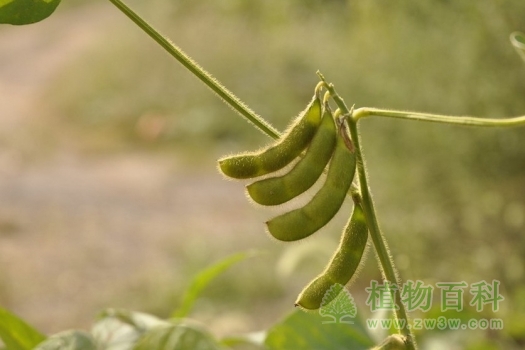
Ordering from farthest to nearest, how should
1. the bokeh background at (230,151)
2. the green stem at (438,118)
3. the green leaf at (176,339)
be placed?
the bokeh background at (230,151)
the green leaf at (176,339)
the green stem at (438,118)

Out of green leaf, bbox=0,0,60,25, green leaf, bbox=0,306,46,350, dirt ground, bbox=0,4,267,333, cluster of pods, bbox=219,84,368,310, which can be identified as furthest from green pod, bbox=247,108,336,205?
dirt ground, bbox=0,4,267,333

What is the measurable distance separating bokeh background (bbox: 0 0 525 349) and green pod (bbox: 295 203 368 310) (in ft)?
1.53

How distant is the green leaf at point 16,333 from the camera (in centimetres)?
58

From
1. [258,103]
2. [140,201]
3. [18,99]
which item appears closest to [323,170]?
[140,201]

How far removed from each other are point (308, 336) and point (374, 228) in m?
0.27

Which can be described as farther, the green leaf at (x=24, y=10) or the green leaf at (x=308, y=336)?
the green leaf at (x=308, y=336)

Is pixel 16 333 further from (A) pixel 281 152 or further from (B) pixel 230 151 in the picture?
(B) pixel 230 151

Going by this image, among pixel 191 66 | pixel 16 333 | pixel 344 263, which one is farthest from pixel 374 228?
pixel 16 333

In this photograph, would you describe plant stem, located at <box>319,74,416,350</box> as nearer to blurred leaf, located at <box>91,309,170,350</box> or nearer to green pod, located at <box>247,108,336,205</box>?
green pod, located at <box>247,108,336,205</box>

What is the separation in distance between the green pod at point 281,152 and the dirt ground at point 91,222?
2.51 metres

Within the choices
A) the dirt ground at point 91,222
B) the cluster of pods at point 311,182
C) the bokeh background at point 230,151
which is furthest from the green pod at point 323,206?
the dirt ground at point 91,222

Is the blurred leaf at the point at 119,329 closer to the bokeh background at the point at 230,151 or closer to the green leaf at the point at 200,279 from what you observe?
the green leaf at the point at 200,279

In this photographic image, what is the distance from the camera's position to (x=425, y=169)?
2195 mm

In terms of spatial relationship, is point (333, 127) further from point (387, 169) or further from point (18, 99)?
point (18, 99)
